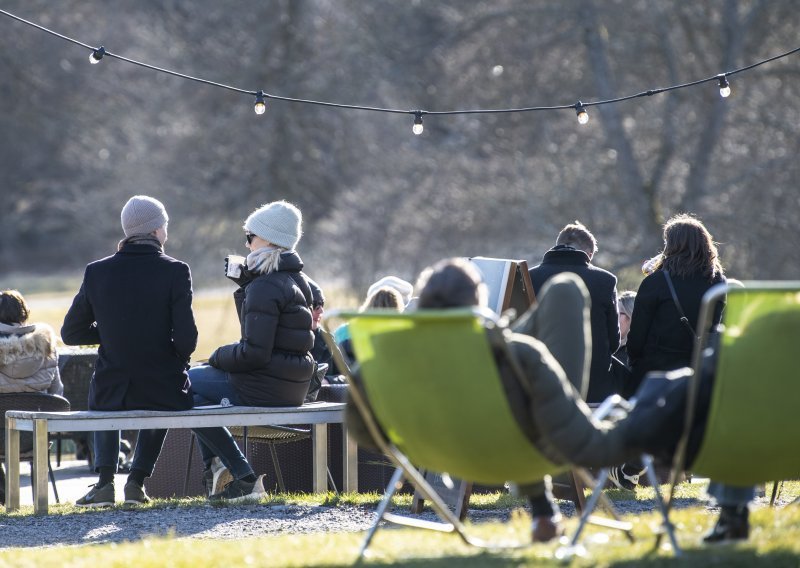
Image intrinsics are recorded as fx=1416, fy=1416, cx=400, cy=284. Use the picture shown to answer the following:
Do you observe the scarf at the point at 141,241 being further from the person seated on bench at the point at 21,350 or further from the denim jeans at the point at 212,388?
the person seated on bench at the point at 21,350

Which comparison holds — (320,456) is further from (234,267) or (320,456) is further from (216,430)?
(234,267)

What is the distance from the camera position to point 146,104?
41.8m

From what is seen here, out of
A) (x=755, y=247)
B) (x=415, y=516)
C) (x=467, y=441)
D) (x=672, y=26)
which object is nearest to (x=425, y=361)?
(x=467, y=441)

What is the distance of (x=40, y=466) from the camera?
7910mm

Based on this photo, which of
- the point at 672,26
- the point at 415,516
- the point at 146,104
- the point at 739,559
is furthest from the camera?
the point at 146,104

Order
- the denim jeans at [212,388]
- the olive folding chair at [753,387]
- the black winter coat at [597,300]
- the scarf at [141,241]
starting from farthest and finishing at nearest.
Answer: the denim jeans at [212,388]
the black winter coat at [597,300]
the scarf at [141,241]
the olive folding chair at [753,387]

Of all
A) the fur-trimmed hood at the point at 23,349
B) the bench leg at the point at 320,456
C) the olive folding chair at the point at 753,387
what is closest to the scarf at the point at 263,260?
the bench leg at the point at 320,456

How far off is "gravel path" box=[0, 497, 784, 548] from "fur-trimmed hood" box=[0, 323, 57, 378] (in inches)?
60.5

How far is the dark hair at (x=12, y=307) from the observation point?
8.97m

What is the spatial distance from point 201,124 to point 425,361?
33883mm

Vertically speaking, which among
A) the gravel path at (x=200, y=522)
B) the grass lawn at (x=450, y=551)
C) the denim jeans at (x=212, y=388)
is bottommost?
the gravel path at (x=200, y=522)

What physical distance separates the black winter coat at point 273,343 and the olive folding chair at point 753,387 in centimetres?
366

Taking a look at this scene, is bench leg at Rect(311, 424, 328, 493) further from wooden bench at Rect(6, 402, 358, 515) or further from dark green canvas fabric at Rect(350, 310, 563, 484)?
dark green canvas fabric at Rect(350, 310, 563, 484)

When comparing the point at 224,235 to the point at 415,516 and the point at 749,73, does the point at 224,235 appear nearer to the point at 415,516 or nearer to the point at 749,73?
the point at 749,73
